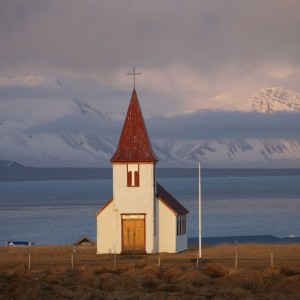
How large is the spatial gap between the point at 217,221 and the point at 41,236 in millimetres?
27526

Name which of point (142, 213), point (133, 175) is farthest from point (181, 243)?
point (133, 175)

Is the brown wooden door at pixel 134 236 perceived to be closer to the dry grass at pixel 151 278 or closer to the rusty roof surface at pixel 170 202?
the rusty roof surface at pixel 170 202

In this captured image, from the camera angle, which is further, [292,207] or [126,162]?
[292,207]

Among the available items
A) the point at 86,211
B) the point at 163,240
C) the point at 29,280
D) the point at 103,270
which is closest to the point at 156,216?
the point at 163,240

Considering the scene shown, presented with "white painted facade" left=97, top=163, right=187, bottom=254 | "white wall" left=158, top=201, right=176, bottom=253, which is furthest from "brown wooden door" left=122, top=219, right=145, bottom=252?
"white wall" left=158, top=201, right=176, bottom=253

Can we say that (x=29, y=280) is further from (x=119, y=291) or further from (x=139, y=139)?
(x=139, y=139)

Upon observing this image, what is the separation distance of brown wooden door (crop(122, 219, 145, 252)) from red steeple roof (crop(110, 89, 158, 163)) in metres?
3.31

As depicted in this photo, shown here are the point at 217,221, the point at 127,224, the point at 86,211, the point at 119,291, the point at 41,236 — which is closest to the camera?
the point at 119,291

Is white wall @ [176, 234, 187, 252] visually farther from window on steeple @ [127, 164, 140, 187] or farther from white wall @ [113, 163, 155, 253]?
window on steeple @ [127, 164, 140, 187]

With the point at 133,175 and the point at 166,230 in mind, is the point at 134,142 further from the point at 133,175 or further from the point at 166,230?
the point at 166,230

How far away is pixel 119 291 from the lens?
1909 inches

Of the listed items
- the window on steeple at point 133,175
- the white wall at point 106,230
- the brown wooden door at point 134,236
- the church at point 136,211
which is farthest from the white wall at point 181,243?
the window on steeple at point 133,175

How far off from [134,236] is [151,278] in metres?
16.5

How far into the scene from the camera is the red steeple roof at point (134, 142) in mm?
68250
